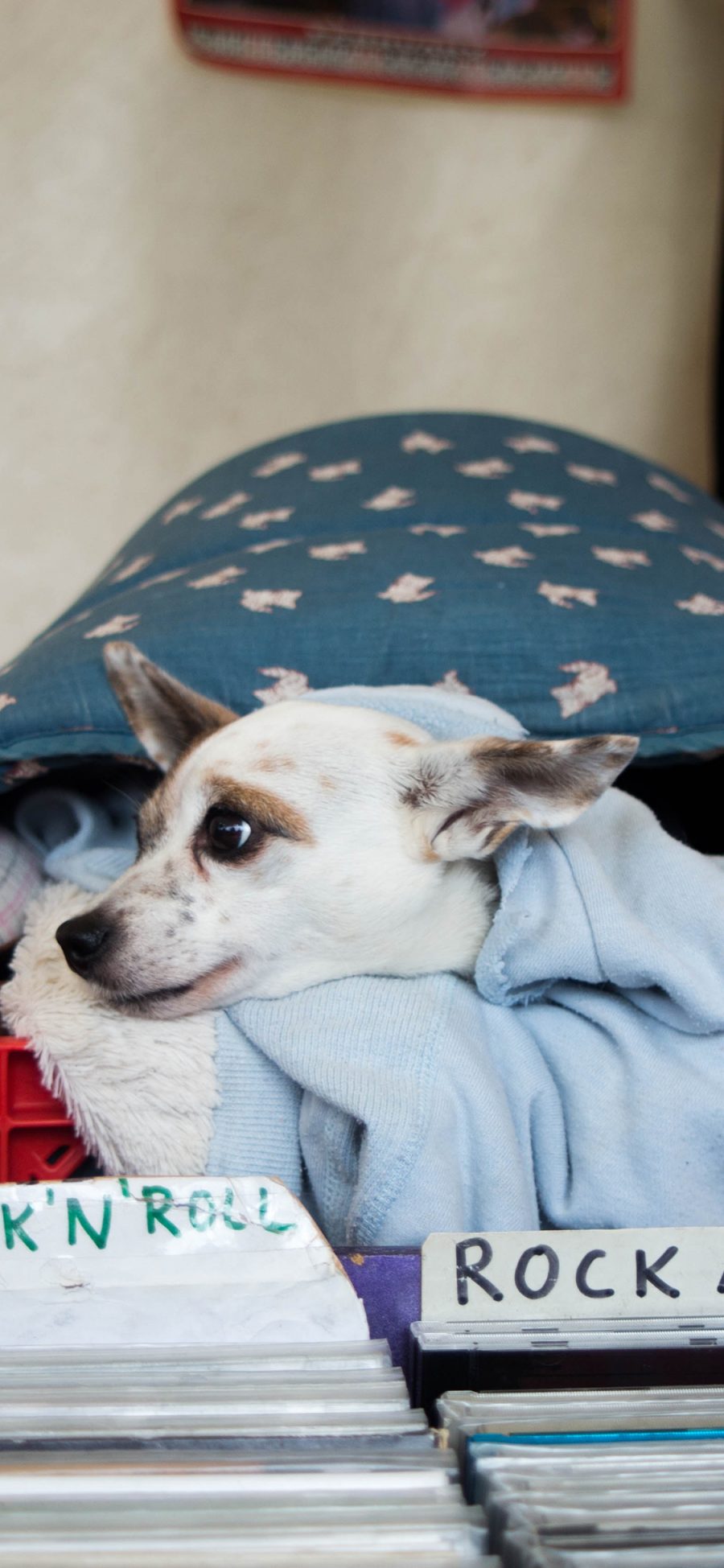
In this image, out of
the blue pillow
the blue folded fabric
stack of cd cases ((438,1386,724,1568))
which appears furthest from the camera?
the blue pillow

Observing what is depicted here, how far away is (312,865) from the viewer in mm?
847

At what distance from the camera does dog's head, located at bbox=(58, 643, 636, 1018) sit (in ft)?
2.73

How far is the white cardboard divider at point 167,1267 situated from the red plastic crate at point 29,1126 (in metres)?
0.27

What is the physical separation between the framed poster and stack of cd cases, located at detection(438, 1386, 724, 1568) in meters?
2.52

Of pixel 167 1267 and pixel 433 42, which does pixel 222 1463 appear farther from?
pixel 433 42

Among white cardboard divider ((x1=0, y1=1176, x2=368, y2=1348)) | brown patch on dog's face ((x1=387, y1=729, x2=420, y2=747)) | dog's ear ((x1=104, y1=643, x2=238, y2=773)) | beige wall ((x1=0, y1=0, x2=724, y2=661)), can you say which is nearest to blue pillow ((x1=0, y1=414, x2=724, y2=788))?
dog's ear ((x1=104, y1=643, x2=238, y2=773))

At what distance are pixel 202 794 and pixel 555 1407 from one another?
52cm

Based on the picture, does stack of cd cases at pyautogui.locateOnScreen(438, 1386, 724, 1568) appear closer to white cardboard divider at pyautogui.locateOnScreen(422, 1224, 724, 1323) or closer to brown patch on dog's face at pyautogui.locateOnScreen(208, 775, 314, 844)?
white cardboard divider at pyautogui.locateOnScreen(422, 1224, 724, 1323)

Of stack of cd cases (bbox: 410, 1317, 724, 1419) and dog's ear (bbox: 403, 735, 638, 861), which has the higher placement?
dog's ear (bbox: 403, 735, 638, 861)

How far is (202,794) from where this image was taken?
0.89 m

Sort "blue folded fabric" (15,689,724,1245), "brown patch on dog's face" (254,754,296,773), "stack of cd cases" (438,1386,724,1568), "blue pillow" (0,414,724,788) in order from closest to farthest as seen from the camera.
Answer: "stack of cd cases" (438,1386,724,1568)
"blue folded fabric" (15,689,724,1245)
"brown patch on dog's face" (254,754,296,773)
"blue pillow" (0,414,724,788)

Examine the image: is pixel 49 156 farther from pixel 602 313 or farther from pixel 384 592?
pixel 384 592

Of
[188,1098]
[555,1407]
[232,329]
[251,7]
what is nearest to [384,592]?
[188,1098]

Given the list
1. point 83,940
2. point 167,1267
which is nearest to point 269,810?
point 83,940
